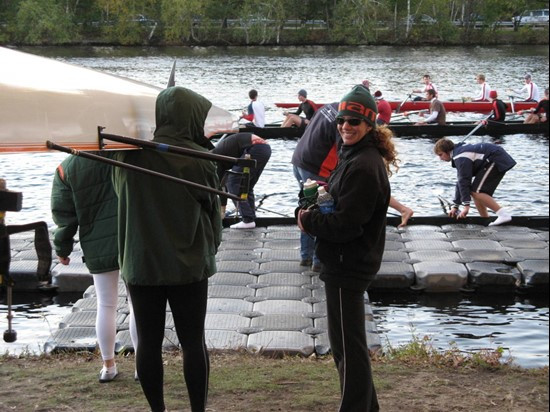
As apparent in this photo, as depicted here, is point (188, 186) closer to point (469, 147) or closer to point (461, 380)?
point (461, 380)

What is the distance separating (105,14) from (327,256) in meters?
74.4

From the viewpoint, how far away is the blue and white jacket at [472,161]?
1236 centimetres

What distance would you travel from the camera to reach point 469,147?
12.5 meters

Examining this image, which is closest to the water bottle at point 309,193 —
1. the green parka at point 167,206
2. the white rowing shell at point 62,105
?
the green parka at point 167,206

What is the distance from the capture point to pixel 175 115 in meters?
4.54

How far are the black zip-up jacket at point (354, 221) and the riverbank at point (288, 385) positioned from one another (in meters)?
1.13

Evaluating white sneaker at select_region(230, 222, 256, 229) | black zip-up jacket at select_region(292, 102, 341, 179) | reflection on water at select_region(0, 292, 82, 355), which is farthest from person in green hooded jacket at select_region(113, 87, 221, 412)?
white sneaker at select_region(230, 222, 256, 229)

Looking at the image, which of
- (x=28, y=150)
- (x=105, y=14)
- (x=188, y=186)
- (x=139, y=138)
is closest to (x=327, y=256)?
(x=188, y=186)

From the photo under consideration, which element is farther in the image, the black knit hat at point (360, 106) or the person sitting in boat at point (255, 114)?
the person sitting in boat at point (255, 114)

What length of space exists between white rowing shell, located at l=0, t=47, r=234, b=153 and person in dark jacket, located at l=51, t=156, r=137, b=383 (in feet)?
1.78

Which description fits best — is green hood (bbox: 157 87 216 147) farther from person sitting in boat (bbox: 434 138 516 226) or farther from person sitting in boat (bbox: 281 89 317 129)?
person sitting in boat (bbox: 281 89 317 129)

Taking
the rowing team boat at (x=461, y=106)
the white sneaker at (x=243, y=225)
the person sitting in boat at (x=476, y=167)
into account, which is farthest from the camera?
the rowing team boat at (x=461, y=106)

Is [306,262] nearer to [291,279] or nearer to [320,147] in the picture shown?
[291,279]

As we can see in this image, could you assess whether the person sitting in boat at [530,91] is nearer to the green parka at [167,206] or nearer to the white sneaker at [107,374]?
the white sneaker at [107,374]
